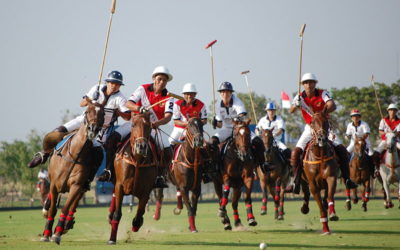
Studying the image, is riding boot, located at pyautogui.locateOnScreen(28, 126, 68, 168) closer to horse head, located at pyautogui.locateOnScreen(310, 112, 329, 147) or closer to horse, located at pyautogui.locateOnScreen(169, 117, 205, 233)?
horse, located at pyautogui.locateOnScreen(169, 117, 205, 233)

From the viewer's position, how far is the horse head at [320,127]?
47.7 ft

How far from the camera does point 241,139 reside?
670 inches

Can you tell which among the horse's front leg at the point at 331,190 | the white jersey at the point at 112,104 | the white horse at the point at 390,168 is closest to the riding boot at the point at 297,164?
the horse's front leg at the point at 331,190

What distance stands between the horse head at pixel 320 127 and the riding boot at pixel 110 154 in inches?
170

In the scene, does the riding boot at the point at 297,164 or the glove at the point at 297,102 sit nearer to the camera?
the glove at the point at 297,102

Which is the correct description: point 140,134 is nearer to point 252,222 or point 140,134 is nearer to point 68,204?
point 68,204

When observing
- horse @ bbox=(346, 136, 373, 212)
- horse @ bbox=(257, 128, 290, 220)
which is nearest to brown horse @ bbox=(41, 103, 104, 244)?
horse @ bbox=(257, 128, 290, 220)

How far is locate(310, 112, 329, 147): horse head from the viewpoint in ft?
47.7

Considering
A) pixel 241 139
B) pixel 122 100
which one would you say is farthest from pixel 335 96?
pixel 122 100

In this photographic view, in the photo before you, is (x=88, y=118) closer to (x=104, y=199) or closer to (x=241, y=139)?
(x=241, y=139)

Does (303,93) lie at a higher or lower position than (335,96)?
lower

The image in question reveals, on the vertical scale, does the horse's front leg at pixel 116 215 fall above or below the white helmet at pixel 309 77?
below

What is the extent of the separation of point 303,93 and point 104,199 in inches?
1323

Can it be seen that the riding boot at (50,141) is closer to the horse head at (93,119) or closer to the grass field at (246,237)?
the grass field at (246,237)
